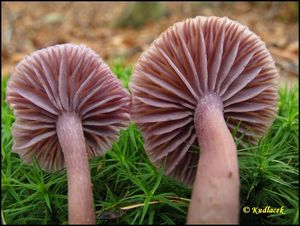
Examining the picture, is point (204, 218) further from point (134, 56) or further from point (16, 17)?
Answer: point (16, 17)

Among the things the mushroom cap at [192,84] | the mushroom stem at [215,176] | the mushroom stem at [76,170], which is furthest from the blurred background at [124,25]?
the mushroom stem at [215,176]

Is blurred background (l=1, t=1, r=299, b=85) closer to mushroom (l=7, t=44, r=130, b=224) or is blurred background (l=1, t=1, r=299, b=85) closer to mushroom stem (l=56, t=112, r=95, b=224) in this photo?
mushroom (l=7, t=44, r=130, b=224)

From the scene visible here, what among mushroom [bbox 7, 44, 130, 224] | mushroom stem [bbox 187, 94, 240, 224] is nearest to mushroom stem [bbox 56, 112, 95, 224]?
mushroom [bbox 7, 44, 130, 224]

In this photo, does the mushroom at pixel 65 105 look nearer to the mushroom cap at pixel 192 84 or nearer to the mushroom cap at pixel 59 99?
the mushroom cap at pixel 59 99

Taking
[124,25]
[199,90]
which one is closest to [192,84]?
[199,90]

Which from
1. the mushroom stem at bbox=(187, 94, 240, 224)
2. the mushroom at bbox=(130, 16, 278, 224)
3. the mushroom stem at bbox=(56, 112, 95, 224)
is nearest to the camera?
the mushroom stem at bbox=(187, 94, 240, 224)

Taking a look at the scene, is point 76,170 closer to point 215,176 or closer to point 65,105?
point 65,105

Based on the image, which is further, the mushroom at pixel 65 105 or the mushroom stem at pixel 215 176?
the mushroom at pixel 65 105
